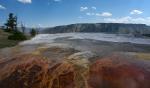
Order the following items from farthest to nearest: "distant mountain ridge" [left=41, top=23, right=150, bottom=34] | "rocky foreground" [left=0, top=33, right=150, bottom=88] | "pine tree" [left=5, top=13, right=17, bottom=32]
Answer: "distant mountain ridge" [left=41, top=23, right=150, bottom=34] < "pine tree" [left=5, top=13, right=17, bottom=32] < "rocky foreground" [left=0, top=33, right=150, bottom=88]

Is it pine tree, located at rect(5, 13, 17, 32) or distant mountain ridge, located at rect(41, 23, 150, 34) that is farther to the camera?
distant mountain ridge, located at rect(41, 23, 150, 34)

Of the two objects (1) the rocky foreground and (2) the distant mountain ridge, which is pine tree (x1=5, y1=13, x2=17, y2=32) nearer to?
(1) the rocky foreground

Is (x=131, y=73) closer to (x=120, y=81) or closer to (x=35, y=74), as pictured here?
(x=120, y=81)

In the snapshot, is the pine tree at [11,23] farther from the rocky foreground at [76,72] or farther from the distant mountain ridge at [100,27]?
the distant mountain ridge at [100,27]

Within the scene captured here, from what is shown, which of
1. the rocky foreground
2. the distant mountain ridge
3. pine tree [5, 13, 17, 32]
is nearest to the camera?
the rocky foreground

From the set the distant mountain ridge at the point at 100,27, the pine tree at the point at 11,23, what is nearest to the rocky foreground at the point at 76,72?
the pine tree at the point at 11,23


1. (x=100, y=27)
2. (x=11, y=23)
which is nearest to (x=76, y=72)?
(x=11, y=23)

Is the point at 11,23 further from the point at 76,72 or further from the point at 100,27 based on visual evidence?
the point at 100,27

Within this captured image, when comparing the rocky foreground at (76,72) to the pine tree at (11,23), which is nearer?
the rocky foreground at (76,72)

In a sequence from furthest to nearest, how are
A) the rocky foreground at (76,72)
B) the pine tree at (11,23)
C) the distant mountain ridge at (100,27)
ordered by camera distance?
A: 1. the distant mountain ridge at (100,27)
2. the pine tree at (11,23)
3. the rocky foreground at (76,72)

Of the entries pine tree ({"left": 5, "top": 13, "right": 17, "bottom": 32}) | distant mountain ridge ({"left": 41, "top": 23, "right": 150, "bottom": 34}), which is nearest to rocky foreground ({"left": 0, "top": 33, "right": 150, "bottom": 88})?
pine tree ({"left": 5, "top": 13, "right": 17, "bottom": 32})

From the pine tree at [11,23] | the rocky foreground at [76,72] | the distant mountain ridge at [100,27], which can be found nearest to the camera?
the rocky foreground at [76,72]

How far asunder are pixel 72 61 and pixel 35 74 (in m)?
0.75

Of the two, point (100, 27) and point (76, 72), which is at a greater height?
point (100, 27)
